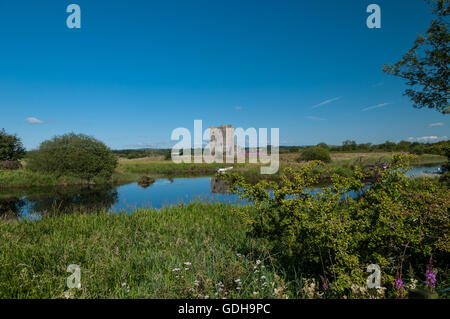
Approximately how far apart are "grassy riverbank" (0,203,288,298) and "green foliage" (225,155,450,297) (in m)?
0.70

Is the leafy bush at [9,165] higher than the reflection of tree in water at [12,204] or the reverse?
higher

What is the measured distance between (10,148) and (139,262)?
40.5 metres

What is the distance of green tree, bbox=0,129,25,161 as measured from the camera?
100 feet

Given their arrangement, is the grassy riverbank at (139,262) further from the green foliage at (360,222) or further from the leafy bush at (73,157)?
the leafy bush at (73,157)

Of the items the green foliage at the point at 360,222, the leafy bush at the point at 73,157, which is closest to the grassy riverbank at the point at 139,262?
the green foliage at the point at 360,222

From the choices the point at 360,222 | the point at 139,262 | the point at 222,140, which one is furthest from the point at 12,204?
the point at 222,140

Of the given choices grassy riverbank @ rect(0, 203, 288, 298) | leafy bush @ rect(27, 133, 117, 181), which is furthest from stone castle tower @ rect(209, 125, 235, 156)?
grassy riverbank @ rect(0, 203, 288, 298)

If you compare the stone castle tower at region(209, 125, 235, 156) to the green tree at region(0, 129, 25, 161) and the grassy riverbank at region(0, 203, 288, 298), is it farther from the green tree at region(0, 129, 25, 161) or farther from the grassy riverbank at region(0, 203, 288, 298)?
the grassy riverbank at region(0, 203, 288, 298)

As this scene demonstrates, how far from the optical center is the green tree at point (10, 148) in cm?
3062

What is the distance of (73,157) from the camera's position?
26.6 m

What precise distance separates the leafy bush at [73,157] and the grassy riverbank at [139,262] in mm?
21681

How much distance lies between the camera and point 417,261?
360 cm
